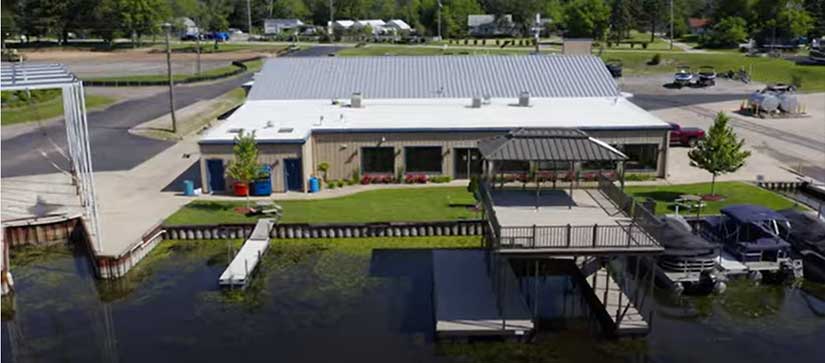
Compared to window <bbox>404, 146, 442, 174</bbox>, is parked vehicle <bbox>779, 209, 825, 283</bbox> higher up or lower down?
lower down

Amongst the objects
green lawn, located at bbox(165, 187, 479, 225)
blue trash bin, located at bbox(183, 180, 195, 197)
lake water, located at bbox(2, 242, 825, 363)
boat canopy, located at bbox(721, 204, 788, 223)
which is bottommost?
lake water, located at bbox(2, 242, 825, 363)

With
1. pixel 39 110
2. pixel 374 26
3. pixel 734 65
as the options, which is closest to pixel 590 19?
pixel 734 65

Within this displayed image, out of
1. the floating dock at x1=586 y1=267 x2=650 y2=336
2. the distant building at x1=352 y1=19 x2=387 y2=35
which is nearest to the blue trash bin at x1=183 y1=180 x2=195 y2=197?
the floating dock at x1=586 y1=267 x2=650 y2=336

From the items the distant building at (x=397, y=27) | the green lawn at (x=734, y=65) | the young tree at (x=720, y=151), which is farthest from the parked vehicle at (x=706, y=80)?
the distant building at (x=397, y=27)

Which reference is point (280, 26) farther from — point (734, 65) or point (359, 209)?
point (359, 209)

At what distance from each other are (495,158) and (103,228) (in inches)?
715

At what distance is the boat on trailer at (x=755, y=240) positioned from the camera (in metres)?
27.2

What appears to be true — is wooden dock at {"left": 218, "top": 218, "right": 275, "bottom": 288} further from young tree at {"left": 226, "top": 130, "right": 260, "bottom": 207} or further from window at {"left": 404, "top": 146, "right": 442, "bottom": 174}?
window at {"left": 404, "top": 146, "right": 442, "bottom": 174}

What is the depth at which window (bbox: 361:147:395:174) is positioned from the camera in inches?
1558

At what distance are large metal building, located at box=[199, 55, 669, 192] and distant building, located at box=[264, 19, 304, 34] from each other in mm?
117004

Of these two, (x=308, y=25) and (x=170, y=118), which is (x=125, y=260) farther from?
(x=308, y=25)

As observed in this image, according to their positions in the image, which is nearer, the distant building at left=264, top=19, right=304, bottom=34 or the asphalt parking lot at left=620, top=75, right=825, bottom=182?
the asphalt parking lot at left=620, top=75, right=825, bottom=182

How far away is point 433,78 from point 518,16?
4484 inches

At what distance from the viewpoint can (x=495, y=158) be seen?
24.1 meters
